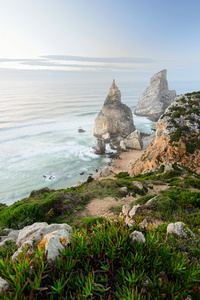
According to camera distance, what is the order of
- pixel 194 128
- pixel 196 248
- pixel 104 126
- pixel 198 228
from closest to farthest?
pixel 196 248 < pixel 198 228 < pixel 194 128 < pixel 104 126

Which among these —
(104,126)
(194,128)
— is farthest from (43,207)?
(104,126)

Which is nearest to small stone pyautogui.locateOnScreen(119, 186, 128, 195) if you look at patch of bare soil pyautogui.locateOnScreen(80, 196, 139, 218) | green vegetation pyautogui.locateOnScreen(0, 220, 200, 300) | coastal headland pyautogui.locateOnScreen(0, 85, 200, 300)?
coastal headland pyautogui.locateOnScreen(0, 85, 200, 300)

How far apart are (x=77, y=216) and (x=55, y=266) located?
7.20m

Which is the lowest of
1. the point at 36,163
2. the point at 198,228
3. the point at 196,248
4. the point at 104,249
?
the point at 36,163

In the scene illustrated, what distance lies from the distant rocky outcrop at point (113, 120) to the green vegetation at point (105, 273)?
135 feet

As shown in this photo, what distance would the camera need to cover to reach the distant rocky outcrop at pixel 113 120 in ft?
145

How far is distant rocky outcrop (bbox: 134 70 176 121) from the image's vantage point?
64.9 m

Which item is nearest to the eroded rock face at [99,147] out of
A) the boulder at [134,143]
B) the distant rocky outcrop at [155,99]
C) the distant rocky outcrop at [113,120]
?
the boulder at [134,143]

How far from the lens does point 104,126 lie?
44719mm

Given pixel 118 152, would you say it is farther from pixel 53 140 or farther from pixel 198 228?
pixel 198 228

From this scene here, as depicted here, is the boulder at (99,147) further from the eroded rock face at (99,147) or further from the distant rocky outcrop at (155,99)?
the distant rocky outcrop at (155,99)

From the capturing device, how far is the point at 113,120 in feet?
145

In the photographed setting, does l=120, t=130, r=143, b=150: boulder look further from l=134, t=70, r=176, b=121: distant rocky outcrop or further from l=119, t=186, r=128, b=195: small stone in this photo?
l=134, t=70, r=176, b=121: distant rocky outcrop

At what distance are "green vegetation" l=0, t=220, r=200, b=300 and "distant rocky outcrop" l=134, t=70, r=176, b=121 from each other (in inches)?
2572
